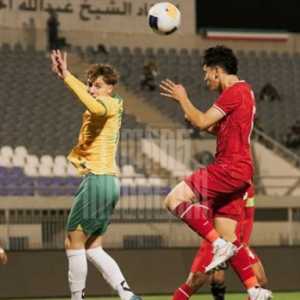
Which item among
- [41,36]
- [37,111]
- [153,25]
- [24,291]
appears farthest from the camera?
[41,36]

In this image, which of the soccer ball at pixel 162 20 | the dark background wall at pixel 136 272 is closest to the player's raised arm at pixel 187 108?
the soccer ball at pixel 162 20

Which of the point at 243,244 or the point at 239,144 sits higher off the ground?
the point at 239,144

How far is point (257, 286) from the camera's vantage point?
26.0 ft

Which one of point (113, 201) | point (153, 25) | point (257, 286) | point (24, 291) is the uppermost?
point (153, 25)

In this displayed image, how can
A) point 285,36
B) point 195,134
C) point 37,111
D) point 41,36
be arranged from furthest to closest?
point 285,36, point 41,36, point 37,111, point 195,134

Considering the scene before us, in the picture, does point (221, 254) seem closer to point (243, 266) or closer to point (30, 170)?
point (243, 266)

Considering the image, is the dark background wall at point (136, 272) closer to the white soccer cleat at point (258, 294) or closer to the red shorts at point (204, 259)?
the red shorts at point (204, 259)

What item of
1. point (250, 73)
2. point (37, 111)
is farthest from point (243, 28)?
point (37, 111)

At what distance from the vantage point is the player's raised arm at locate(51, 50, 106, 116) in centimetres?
793

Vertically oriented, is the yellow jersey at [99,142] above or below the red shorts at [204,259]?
above

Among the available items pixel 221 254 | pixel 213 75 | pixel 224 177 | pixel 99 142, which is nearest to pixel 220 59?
pixel 213 75

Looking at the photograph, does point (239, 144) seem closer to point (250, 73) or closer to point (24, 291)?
point (24, 291)

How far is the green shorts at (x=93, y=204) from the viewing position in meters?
8.11

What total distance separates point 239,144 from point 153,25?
1916 millimetres
